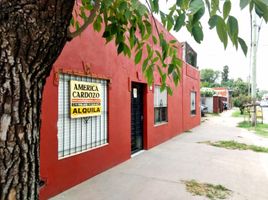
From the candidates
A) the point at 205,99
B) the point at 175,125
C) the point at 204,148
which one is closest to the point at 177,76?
the point at 204,148

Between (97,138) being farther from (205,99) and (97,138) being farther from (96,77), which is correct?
(205,99)

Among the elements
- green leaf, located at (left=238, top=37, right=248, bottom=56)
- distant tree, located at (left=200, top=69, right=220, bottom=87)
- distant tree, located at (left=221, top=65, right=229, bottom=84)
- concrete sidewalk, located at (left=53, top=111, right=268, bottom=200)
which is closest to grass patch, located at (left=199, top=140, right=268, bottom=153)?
concrete sidewalk, located at (left=53, top=111, right=268, bottom=200)

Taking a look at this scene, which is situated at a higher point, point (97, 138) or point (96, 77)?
point (96, 77)

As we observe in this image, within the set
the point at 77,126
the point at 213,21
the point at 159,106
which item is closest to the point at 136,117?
the point at 159,106

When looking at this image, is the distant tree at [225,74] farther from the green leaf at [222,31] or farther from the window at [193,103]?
the green leaf at [222,31]

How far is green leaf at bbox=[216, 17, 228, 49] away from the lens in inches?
55.2

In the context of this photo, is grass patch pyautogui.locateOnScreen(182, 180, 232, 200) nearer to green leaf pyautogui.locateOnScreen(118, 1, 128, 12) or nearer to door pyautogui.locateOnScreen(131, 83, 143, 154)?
door pyautogui.locateOnScreen(131, 83, 143, 154)

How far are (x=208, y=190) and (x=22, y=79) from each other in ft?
17.1

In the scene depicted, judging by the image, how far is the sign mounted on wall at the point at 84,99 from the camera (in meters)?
6.01

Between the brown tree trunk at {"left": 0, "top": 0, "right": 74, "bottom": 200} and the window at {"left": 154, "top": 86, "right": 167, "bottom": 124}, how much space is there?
9551mm

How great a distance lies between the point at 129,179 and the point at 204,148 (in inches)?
203

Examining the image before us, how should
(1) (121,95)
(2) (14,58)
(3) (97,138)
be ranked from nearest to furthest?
(2) (14,58)
(3) (97,138)
(1) (121,95)

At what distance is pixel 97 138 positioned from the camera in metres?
6.95

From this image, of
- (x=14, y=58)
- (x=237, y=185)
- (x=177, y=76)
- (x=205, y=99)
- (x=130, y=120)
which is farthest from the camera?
(x=205, y=99)
